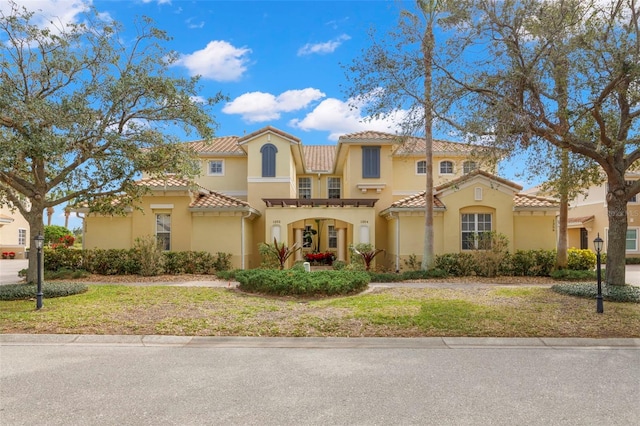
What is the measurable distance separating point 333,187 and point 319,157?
3.33 metres

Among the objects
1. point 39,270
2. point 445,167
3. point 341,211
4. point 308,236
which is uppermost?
point 445,167

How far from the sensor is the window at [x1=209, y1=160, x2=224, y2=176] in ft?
81.5

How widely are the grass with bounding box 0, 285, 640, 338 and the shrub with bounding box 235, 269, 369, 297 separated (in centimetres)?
47

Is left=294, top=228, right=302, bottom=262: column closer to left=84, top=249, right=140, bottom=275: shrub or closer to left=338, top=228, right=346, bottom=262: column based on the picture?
left=338, top=228, right=346, bottom=262: column

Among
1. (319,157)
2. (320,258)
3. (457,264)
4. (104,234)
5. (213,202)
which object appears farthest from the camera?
(319,157)

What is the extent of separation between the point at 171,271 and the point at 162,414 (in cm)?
1387

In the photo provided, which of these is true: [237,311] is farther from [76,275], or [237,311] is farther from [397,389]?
[76,275]

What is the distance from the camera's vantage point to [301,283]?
37.2 ft

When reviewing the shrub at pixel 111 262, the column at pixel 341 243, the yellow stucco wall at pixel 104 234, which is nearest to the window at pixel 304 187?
the column at pixel 341 243

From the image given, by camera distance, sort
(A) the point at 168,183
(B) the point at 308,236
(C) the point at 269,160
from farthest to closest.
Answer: (B) the point at 308,236
(C) the point at 269,160
(A) the point at 168,183

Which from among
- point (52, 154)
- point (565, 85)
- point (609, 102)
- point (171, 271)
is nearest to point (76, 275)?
point (171, 271)

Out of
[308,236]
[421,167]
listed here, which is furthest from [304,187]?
[421,167]

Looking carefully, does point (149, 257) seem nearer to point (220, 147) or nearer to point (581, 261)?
point (220, 147)

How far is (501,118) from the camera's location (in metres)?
10.4
